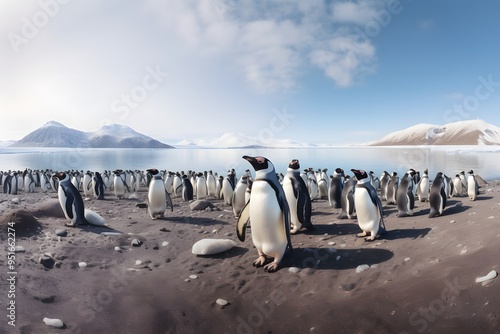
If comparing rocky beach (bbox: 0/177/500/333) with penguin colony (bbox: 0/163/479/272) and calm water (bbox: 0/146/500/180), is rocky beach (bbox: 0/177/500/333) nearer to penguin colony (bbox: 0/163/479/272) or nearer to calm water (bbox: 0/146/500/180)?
penguin colony (bbox: 0/163/479/272)

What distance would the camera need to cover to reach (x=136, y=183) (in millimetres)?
18812

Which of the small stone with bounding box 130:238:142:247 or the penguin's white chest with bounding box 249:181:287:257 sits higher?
the penguin's white chest with bounding box 249:181:287:257

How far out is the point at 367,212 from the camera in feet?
20.2

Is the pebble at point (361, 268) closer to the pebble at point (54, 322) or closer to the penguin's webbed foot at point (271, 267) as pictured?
the penguin's webbed foot at point (271, 267)

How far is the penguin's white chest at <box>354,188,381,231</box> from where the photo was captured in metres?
6.11

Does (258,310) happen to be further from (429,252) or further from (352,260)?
(429,252)

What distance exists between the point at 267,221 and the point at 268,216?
0.27 feet

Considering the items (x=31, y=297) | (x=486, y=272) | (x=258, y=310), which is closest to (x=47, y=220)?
(x=31, y=297)

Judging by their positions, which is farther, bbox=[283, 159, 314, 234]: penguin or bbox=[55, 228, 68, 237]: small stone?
bbox=[283, 159, 314, 234]: penguin

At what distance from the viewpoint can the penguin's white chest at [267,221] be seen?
5043 mm

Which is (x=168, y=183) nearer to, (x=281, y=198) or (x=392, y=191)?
(x=392, y=191)

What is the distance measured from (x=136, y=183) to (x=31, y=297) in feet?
50.6

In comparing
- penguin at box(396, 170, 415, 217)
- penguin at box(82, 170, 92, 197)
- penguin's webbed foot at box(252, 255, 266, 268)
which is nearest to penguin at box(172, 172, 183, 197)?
penguin at box(82, 170, 92, 197)

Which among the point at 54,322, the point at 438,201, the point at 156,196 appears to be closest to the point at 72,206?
the point at 156,196
